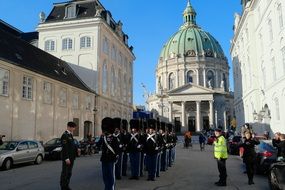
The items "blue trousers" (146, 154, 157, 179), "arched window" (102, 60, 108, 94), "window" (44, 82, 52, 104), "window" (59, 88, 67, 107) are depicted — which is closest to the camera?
"blue trousers" (146, 154, 157, 179)

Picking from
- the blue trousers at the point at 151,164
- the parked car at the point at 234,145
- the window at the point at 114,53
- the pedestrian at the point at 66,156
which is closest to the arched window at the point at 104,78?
the window at the point at 114,53

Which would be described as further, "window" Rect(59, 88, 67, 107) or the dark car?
"window" Rect(59, 88, 67, 107)

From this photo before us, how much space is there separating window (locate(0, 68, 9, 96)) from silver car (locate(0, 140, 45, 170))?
261 inches

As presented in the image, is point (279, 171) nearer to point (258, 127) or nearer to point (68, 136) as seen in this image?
point (68, 136)

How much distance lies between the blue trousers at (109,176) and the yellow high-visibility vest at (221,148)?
4059 mm

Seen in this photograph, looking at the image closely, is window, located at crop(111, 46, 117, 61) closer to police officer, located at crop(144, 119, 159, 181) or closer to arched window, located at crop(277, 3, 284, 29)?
arched window, located at crop(277, 3, 284, 29)

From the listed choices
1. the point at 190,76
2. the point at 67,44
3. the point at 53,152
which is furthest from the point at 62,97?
the point at 190,76

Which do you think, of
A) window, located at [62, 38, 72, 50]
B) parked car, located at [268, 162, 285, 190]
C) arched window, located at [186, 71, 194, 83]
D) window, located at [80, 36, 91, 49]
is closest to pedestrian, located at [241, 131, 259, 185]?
parked car, located at [268, 162, 285, 190]

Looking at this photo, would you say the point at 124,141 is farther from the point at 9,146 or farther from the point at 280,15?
the point at 280,15

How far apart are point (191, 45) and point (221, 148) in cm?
9058

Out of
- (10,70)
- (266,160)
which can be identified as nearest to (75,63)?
(10,70)

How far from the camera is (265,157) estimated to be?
12547 millimetres

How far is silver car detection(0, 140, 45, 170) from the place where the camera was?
15.7m

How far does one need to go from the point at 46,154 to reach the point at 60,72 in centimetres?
1476
